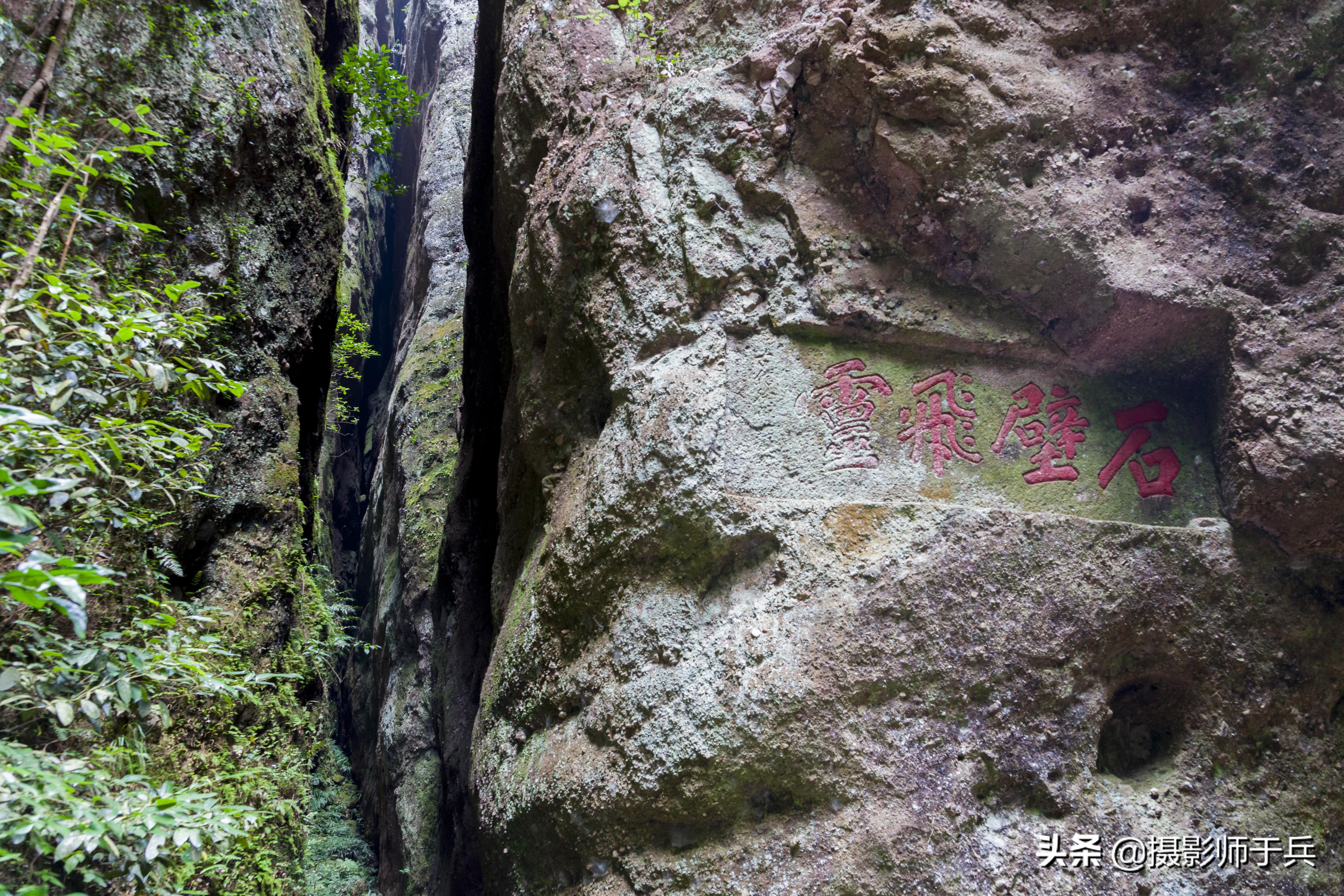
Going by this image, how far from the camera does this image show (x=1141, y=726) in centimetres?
337

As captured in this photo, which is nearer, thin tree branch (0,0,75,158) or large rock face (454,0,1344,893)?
large rock face (454,0,1344,893)

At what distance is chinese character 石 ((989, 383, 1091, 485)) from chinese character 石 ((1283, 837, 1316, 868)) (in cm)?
163

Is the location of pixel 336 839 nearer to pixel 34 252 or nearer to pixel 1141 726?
pixel 34 252

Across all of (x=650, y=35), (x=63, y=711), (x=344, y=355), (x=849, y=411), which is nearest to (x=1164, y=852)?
(x=849, y=411)

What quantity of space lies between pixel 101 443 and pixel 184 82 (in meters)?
2.84

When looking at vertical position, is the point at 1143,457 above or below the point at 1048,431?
below

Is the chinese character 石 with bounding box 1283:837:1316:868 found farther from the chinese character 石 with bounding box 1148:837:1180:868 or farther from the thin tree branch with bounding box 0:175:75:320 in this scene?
the thin tree branch with bounding box 0:175:75:320

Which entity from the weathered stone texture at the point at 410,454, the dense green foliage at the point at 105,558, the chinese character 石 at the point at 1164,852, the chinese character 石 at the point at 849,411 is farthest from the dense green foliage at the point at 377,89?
the chinese character 石 at the point at 1164,852

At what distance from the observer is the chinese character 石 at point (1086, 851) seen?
288 centimetres

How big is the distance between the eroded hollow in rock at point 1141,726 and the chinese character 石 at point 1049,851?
0.52m

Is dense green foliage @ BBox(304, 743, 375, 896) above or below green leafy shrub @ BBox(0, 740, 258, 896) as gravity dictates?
below

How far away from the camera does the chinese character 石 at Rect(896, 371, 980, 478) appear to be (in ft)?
11.7

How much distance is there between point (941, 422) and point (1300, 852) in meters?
2.20

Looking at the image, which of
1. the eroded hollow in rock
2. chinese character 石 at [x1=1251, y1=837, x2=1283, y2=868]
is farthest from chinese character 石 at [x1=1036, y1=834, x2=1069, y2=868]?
chinese character 石 at [x1=1251, y1=837, x2=1283, y2=868]
